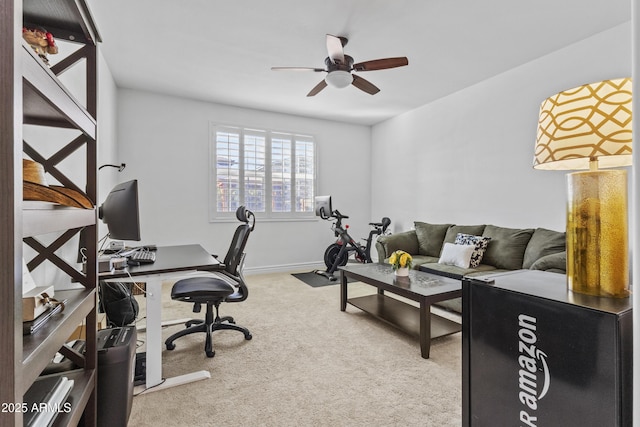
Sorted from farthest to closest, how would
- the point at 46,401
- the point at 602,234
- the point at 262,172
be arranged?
the point at 262,172, the point at 46,401, the point at 602,234

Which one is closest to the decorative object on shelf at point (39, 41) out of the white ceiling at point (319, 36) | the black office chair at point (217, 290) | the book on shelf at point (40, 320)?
the book on shelf at point (40, 320)

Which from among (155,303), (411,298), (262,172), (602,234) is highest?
(262,172)

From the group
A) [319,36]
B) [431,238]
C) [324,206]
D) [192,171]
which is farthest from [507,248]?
[192,171]

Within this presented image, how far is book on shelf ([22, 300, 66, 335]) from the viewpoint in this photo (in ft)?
2.67

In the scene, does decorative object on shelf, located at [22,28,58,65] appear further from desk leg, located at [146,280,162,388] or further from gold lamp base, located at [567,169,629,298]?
gold lamp base, located at [567,169,629,298]

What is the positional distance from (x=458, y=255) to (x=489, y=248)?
0.39m

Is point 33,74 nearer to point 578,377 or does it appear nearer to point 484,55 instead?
point 578,377

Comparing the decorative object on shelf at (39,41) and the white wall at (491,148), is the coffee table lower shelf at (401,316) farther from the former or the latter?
the decorative object on shelf at (39,41)

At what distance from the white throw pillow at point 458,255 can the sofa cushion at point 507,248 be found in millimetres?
241

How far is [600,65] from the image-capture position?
2.82 metres

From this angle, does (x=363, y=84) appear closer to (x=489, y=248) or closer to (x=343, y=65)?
(x=343, y=65)

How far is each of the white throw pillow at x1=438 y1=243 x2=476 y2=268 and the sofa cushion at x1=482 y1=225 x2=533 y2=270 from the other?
24 cm

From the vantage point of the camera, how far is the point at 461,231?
3.80 meters

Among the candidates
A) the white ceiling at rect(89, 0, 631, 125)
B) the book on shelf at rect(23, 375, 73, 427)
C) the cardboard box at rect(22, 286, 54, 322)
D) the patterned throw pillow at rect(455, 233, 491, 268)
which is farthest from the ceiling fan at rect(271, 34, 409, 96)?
the book on shelf at rect(23, 375, 73, 427)
